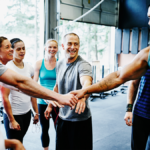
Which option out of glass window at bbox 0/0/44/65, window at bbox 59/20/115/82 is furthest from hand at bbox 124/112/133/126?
window at bbox 59/20/115/82

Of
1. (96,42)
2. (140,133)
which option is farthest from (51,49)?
(96,42)

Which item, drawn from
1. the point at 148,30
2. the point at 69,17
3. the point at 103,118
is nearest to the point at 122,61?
the point at 148,30

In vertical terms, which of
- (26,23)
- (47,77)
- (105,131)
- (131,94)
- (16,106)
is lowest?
(105,131)

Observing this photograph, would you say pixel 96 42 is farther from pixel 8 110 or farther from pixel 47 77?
pixel 8 110

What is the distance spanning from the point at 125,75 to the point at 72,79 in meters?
0.49

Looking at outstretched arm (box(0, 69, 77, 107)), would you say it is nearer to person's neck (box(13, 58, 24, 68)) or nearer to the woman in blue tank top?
person's neck (box(13, 58, 24, 68))

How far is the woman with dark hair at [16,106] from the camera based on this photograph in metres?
1.82

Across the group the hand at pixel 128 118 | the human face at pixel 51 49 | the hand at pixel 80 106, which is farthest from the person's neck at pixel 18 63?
the hand at pixel 128 118

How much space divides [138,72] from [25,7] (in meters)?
4.36

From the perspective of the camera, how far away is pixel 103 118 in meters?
4.37

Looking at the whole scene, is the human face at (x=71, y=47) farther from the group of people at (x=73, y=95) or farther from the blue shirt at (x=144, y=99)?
the blue shirt at (x=144, y=99)

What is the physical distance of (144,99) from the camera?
66.0 inches

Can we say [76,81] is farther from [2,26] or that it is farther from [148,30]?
[148,30]

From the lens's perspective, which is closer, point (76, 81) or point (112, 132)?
point (76, 81)
